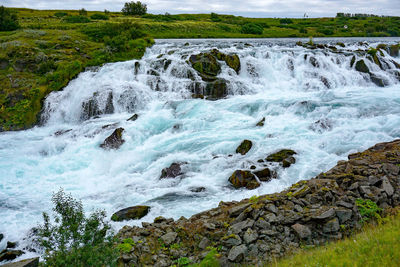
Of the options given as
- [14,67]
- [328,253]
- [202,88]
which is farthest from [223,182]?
[14,67]

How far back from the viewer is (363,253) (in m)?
5.05

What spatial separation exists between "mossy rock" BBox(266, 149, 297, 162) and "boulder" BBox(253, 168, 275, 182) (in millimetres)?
1368

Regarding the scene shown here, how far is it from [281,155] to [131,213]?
7.16 meters

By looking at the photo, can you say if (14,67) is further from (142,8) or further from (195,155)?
(142,8)

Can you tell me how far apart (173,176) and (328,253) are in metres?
8.50

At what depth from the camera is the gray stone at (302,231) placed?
6.83 m

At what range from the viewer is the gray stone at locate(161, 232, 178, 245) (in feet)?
24.8

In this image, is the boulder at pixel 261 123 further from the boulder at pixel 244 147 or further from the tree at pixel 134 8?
the tree at pixel 134 8

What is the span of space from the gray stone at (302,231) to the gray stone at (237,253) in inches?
52.2

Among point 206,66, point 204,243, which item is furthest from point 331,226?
point 206,66

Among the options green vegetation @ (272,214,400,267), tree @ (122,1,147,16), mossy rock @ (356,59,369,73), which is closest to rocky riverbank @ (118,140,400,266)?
green vegetation @ (272,214,400,267)

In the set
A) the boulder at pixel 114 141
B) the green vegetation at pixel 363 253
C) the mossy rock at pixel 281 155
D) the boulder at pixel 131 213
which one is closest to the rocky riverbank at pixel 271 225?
the green vegetation at pixel 363 253

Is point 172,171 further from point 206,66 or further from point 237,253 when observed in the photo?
point 206,66

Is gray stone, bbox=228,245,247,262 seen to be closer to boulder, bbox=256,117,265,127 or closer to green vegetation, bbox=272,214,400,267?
green vegetation, bbox=272,214,400,267
